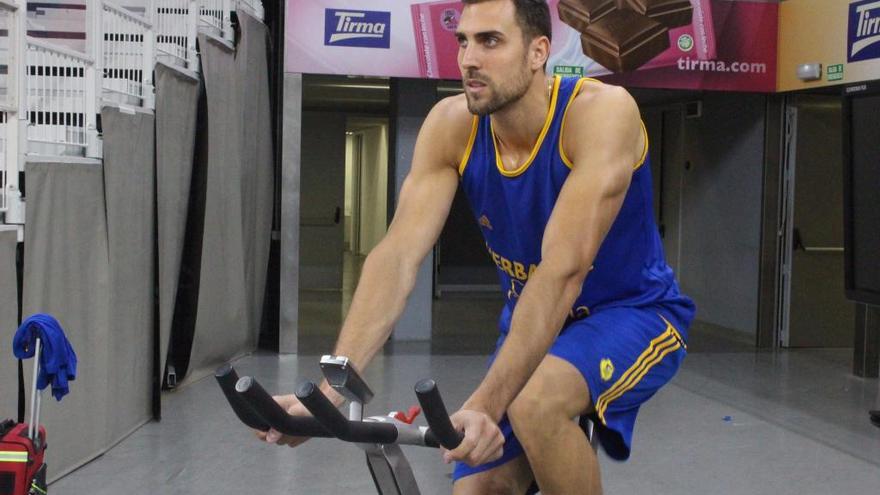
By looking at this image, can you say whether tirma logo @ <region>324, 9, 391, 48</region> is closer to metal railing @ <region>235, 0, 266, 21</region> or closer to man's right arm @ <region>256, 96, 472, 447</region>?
metal railing @ <region>235, 0, 266, 21</region>

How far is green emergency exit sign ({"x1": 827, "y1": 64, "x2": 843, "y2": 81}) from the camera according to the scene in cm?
866

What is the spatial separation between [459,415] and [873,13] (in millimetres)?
7409

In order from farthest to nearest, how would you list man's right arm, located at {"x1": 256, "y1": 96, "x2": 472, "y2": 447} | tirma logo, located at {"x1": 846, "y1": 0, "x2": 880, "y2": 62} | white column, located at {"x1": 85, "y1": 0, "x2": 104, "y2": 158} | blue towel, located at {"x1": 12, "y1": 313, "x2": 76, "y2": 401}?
tirma logo, located at {"x1": 846, "y1": 0, "x2": 880, "y2": 62} → white column, located at {"x1": 85, "y1": 0, "x2": 104, "y2": 158} → blue towel, located at {"x1": 12, "y1": 313, "x2": 76, "y2": 401} → man's right arm, located at {"x1": 256, "y1": 96, "x2": 472, "y2": 447}

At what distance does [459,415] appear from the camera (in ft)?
5.52

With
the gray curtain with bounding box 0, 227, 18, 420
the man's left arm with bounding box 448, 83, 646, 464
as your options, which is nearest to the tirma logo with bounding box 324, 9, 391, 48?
the gray curtain with bounding box 0, 227, 18, 420

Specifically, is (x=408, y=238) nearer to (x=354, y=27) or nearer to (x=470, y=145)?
(x=470, y=145)

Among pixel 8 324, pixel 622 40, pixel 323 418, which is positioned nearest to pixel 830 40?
pixel 622 40

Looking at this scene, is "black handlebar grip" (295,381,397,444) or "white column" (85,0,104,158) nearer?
"black handlebar grip" (295,381,397,444)

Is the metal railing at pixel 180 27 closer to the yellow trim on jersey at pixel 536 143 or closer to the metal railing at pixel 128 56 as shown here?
the metal railing at pixel 128 56

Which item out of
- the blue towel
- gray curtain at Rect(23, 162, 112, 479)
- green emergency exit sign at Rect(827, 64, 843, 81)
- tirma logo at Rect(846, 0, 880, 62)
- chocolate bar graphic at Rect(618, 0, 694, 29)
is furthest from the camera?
chocolate bar graphic at Rect(618, 0, 694, 29)

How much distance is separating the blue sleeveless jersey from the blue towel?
1.60 m

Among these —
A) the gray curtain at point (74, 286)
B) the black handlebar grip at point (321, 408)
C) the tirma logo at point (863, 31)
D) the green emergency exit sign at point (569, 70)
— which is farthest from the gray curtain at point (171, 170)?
the black handlebar grip at point (321, 408)

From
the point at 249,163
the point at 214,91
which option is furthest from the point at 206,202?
the point at 249,163

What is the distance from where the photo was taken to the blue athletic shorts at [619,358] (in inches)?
90.0
